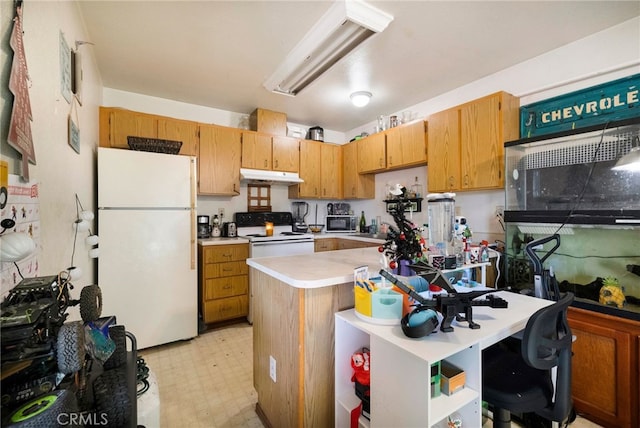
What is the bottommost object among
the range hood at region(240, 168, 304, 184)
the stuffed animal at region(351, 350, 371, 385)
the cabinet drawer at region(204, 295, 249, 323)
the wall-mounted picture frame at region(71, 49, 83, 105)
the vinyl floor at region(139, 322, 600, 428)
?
the vinyl floor at region(139, 322, 600, 428)

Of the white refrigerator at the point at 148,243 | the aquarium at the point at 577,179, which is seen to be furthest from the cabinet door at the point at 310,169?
the aquarium at the point at 577,179

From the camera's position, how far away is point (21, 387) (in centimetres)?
46

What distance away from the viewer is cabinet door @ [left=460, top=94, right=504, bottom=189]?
2.39 m

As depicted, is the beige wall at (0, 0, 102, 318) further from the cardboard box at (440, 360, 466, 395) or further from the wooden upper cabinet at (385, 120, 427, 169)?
the wooden upper cabinet at (385, 120, 427, 169)

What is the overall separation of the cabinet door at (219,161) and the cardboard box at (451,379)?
115 inches

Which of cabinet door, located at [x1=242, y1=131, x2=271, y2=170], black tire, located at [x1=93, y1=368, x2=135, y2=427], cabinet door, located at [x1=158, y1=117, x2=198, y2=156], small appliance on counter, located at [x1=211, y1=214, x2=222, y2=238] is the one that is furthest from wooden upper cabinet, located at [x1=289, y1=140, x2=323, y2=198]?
black tire, located at [x1=93, y1=368, x2=135, y2=427]

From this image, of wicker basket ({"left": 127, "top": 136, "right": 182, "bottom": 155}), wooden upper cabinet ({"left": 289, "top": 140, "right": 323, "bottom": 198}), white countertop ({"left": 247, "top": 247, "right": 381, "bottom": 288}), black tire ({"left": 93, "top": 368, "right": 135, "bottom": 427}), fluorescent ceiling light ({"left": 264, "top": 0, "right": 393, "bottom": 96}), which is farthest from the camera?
wooden upper cabinet ({"left": 289, "top": 140, "right": 323, "bottom": 198})

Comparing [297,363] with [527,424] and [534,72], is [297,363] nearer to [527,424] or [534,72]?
[527,424]

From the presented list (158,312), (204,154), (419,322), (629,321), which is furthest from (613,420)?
(204,154)

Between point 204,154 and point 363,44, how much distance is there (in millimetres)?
2119

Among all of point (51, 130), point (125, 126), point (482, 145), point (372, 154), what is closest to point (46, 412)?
point (51, 130)

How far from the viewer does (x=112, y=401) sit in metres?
0.59

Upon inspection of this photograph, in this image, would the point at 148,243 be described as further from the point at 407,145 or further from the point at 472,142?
the point at 472,142

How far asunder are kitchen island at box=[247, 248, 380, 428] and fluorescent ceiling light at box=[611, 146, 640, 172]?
166 cm
